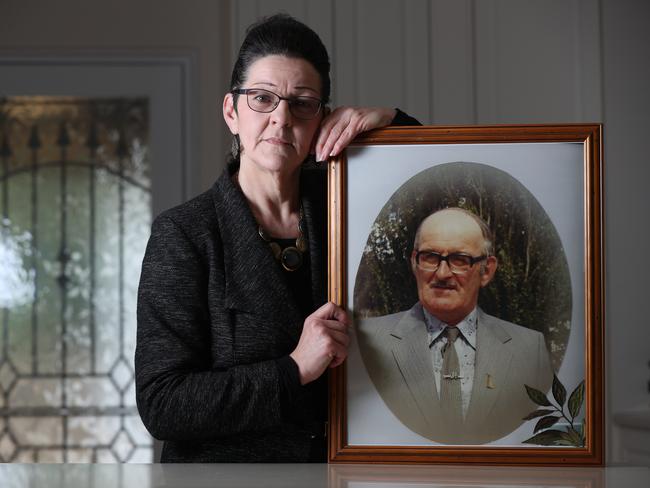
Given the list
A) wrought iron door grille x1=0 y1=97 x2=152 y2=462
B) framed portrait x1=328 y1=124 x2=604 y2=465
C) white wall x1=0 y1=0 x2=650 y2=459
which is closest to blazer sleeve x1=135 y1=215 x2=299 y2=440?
framed portrait x1=328 y1=124 x2=604 y2=465

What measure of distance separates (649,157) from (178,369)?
210 cm

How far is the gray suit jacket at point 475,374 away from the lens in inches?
39.0

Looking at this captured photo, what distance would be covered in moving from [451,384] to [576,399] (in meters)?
0.16

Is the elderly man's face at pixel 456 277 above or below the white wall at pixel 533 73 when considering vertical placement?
below

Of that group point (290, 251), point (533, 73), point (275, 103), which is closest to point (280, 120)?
point (275, 103)

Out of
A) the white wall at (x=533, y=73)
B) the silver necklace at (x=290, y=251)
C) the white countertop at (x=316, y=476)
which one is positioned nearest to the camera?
the white countertop at (x=316, y=476)

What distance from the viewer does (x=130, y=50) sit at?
301cm

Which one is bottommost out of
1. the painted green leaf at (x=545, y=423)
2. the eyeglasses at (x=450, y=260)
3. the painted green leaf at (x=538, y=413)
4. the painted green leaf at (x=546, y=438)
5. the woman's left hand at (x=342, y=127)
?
the painted green leaf at (x=546, y=438)

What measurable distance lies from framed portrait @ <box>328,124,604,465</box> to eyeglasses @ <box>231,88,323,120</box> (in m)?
0.15

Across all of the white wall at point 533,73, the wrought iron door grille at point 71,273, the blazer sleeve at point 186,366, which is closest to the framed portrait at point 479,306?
the blazer sleeve at point 186,366

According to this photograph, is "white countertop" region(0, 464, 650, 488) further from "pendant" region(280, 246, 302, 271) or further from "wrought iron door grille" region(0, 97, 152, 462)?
"wrought iron door grille" region(0, 97, 152, 462)

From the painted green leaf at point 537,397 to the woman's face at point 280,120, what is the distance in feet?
1.42

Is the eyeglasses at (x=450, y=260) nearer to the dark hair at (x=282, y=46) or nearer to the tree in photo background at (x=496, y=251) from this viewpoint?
the tree in photo background at (x=496, y=251)

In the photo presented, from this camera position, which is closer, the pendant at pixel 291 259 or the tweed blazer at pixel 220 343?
the tweed blazer at pixel 220 343
